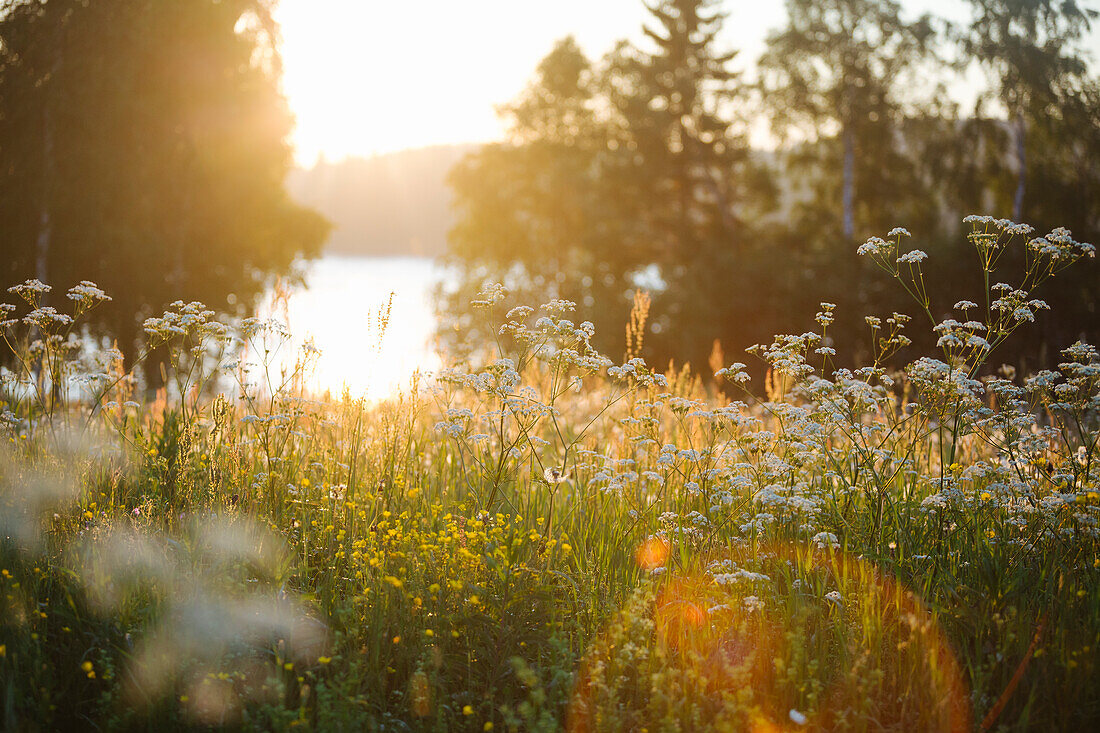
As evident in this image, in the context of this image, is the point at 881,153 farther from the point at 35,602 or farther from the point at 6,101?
the point at 35,602

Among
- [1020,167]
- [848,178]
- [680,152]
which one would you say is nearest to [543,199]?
[680,152]

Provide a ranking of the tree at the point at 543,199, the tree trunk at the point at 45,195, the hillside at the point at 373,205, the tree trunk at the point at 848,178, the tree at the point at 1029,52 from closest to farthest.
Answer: the tree trunk at the point at 45,195
the tree at the point at 1029,52
the tree trunk at the point at 848,178
the tree at the point at 543,199
the hillside at the point at 373,205

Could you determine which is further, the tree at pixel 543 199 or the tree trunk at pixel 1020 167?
the tree at pixel 543 199

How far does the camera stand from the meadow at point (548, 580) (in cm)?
305

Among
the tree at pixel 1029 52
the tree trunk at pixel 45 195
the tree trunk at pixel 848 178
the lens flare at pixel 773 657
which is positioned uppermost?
the tree at pixel 1029 52

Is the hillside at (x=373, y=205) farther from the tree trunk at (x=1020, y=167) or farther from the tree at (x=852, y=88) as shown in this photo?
the tree trunk at (x=1020, y=167)

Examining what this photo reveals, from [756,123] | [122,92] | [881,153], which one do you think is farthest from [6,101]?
[881,153]

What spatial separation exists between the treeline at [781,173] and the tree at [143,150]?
6591 millimetres

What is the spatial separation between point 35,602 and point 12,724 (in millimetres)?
786

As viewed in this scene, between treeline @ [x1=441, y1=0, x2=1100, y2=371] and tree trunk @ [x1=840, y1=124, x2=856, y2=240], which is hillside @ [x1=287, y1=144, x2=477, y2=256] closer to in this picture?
treeline @ [x1=441, y1=0, x2=1100, y2=371]

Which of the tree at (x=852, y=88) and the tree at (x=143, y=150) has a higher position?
the tree at (x=852, y=88)

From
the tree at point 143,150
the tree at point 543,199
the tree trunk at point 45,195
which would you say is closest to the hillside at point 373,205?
the tree at point 543,199

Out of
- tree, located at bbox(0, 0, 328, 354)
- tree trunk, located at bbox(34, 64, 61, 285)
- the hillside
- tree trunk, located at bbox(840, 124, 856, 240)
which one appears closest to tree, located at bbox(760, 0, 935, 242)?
tree trunk, located at bbox(840, 124, 856, 240)

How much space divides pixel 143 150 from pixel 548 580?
16.3 metres
